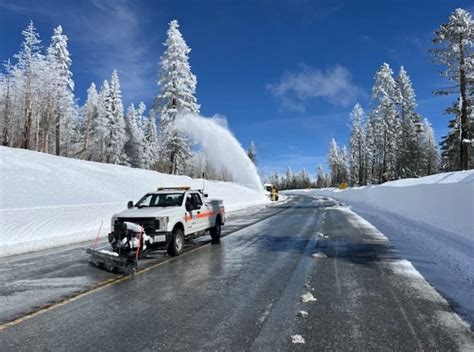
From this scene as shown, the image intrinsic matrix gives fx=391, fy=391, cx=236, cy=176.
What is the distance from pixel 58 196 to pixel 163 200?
11.7 metres

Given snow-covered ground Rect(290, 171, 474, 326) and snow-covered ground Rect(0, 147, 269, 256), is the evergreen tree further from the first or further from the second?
snow-covered ground Rect(290, 171, 474, 326)

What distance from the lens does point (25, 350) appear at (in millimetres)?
4367

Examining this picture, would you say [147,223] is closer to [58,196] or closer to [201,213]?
[201,213]

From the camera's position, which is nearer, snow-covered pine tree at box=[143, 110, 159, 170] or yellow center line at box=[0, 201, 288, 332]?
yellow center line at box=[0, 201, 288, 332]

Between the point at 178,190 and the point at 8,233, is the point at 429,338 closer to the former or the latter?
the point at 178,190

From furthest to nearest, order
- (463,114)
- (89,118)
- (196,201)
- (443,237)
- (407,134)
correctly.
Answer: (89,118) < (407,134) < (463,114) < (196,201) < (443,237)

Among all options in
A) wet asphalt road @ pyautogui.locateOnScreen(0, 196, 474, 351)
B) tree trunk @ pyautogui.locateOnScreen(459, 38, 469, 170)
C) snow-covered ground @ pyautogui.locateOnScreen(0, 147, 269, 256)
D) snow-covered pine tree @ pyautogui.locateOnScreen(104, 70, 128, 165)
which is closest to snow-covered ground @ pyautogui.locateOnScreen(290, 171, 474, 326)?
wet asphalt road @ pyautogui.locateOnScreen(0, 196, 474, 351)

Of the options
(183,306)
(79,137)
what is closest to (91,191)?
(183,306)

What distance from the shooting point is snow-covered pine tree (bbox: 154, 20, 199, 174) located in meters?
44.5

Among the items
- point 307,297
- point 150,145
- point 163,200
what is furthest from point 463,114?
point 150,145

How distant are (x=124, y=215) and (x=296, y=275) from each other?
481 centimetres

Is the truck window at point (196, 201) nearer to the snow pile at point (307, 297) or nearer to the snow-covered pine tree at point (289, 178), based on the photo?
the snow pile at point (307, 297)

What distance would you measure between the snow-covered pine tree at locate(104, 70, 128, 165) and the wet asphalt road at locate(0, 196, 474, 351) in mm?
55872

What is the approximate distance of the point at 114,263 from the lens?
8688 mm
